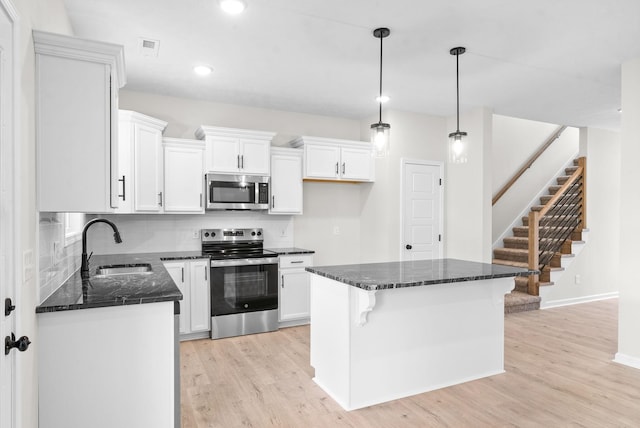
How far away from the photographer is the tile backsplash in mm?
1888

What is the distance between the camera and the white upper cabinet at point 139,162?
3703 millimetres

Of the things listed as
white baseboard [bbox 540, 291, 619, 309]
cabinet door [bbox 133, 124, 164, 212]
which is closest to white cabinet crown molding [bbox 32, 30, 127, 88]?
cabinet door [bbox 133, 124, 164, 212]

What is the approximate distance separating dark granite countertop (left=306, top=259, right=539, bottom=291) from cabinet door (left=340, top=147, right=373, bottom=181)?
199 cm

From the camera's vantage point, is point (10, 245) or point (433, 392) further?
point (433, 392)

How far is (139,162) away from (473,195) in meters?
3.87

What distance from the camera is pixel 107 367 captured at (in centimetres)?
187

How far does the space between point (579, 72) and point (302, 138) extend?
2.89m

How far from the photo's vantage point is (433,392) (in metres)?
2.89

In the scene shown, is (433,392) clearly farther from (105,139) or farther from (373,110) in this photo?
(373,110)

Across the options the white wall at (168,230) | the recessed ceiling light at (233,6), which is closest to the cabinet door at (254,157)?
the white wall at (168,230)

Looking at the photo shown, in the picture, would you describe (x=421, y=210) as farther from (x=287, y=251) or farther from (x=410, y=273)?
(x=410, y=273)

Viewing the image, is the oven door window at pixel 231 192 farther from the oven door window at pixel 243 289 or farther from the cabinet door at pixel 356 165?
the cabinet door at pixel 356 165

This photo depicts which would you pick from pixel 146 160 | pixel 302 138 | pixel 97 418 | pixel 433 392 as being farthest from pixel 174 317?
pixel 302 138

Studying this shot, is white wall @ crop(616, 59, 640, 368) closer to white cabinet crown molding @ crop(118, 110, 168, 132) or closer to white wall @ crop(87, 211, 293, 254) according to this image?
white wall @ crop(87, 211, 293, 254)
